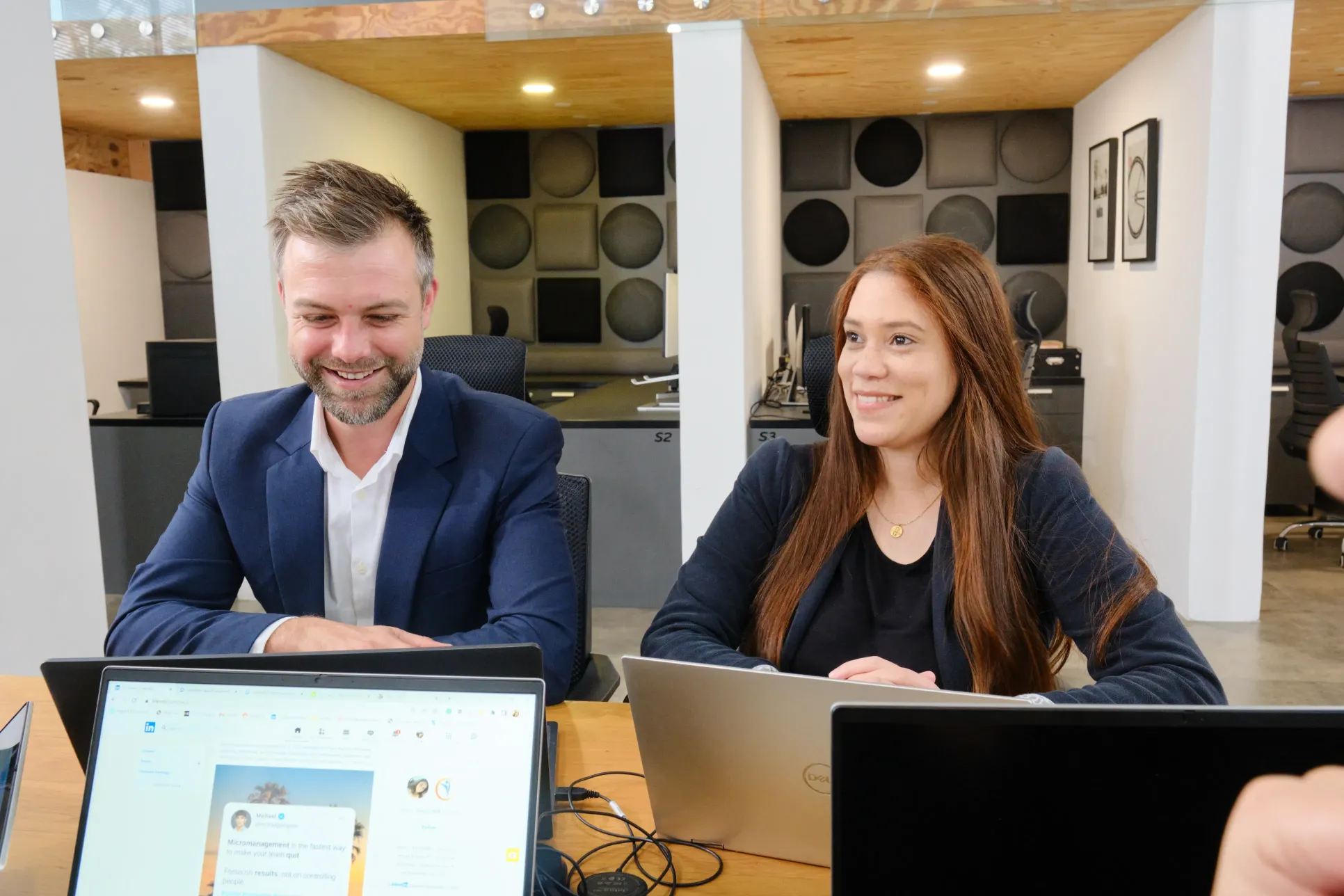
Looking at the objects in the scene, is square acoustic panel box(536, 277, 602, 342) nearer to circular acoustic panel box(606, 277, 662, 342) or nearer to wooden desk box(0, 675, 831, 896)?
circular acoustic panel box(606, 277, 662, 342)

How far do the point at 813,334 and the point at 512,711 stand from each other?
23.2ft

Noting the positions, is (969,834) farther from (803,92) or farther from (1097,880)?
(803,92)

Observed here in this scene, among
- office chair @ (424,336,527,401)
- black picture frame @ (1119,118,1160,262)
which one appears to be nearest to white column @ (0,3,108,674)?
office chair @ (424,336,527,401)

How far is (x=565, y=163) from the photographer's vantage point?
26.2ft

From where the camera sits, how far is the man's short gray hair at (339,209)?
5.43 feet

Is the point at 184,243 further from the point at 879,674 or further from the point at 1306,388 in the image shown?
the point at 879,674

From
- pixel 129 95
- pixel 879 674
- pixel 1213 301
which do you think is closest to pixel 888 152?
pixel 1213 301

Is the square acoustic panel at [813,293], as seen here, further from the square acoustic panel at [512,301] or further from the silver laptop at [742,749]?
the silver laptop at [742,749]

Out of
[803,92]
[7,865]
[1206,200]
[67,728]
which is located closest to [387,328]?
[67,728]

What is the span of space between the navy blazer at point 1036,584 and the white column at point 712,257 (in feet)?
7.61

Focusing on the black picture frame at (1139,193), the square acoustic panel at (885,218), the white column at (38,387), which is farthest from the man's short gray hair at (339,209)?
the square acoustic panel at (885,218)

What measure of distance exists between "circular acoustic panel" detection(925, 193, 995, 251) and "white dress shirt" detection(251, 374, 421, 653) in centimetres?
636

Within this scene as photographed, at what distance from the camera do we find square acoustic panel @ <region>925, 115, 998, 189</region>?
24.4 ft

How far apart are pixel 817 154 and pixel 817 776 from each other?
23.2 ft
